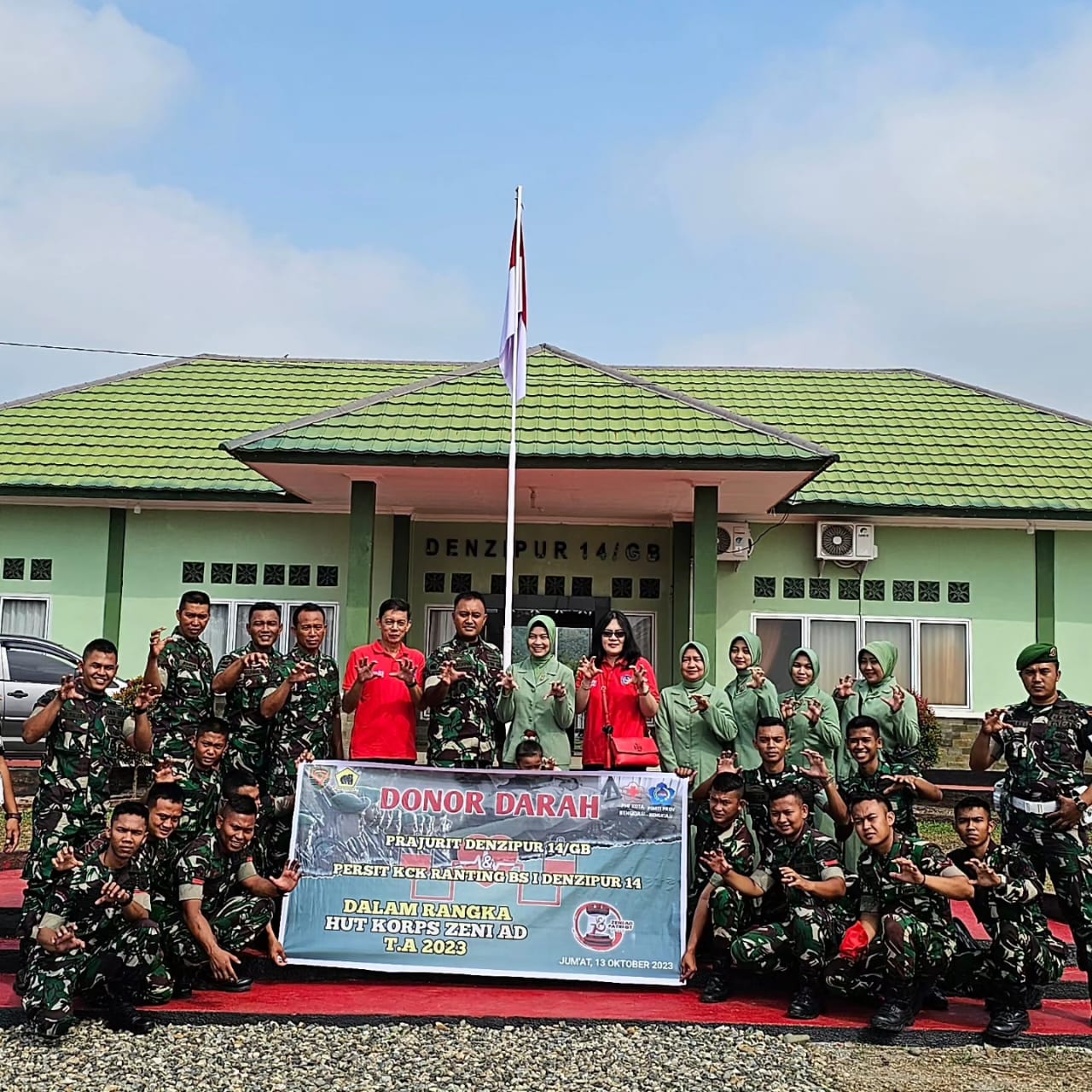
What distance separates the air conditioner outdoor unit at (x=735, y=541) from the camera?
12.7 meters

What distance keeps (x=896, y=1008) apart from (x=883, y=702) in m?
1.86

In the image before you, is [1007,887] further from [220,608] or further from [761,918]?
[220,608]

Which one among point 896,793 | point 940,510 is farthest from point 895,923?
point 940,510

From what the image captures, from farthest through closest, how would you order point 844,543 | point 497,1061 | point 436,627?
point 436,627
point 844,543
point 497,1061

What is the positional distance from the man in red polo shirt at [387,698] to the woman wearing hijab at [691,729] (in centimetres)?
139

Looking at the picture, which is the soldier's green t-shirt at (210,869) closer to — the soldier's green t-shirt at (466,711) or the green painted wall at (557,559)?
the soldier's green t-shirt at (466,711)

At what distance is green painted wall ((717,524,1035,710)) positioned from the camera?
13.1 metres

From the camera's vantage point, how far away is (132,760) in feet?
28.9

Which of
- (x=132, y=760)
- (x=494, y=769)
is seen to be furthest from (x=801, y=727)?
(x=132, y=760)

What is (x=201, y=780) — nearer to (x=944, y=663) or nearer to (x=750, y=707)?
(x=750, y=707)

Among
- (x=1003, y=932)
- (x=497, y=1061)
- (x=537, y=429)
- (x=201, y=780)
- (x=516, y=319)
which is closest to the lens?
(x=497, y=1061)

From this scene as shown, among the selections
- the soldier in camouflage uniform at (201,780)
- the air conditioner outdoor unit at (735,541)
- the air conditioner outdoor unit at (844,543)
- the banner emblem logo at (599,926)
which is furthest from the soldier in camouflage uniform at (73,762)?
the air conditioner outdoor unit at (844,543)

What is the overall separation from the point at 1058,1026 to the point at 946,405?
11.4 metres

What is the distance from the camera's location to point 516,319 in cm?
917
